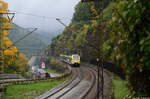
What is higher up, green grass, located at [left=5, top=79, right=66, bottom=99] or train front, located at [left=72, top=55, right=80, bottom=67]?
train front, located at [left=72, top=55, right=80, bottom=67]

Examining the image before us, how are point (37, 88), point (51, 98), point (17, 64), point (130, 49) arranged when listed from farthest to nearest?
point (17, 64) < point (37, 88) < point (51, 98) < point (130, 49)

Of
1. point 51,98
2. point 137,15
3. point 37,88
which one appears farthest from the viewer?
point 37,88

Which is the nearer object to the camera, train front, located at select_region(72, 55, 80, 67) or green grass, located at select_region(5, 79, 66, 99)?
green grass, located at select_region(5, 79, 66, 99)

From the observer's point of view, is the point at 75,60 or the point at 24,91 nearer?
the point at 24,91

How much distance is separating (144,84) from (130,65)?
47cm

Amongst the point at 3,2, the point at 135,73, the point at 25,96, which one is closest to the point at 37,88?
the point at 25,96

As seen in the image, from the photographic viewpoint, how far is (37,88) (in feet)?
115

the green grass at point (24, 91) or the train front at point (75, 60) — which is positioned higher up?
the train front at point (75, 60)

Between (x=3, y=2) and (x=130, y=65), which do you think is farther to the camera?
(x=3, y=2)

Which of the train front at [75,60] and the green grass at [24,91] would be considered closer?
the green grass at [24,91]

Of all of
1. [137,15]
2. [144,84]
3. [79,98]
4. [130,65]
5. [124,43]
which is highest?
[137,15]

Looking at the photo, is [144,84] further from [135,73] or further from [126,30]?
[126,30]

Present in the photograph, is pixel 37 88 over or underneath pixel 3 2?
underneath

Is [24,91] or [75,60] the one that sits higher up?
[75,60]
